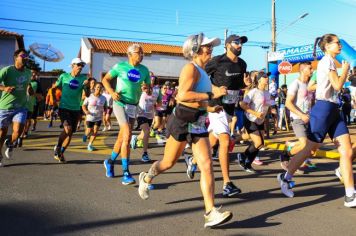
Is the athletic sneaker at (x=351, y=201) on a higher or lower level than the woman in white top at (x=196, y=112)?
lower

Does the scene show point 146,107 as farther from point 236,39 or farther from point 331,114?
point 331,114

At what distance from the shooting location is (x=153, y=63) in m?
33.3

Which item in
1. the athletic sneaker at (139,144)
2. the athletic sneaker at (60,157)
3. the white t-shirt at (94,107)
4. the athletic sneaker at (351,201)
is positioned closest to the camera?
the athletic sneaker at (351,201)

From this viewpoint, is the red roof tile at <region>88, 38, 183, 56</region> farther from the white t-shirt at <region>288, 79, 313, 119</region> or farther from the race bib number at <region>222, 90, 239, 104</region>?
the race bib number at <region>222, 90, 239, 104</region>

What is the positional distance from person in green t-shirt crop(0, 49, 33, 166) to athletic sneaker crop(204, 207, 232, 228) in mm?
4550

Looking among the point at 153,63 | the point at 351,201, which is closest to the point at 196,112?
the point at 351,201

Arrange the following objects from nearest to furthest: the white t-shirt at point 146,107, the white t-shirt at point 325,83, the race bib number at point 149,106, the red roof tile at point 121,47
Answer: the white t-shirt at point 325,83, the white t-shirt at point 146,107, the race bib number at point 149,106, the red roof tile at point 121,47

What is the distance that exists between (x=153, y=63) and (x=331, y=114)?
29305 millimetres

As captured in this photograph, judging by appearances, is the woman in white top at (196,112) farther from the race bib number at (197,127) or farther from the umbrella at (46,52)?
the umbrella at (46,52)

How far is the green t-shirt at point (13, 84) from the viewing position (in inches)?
263

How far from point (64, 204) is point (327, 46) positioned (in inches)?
146

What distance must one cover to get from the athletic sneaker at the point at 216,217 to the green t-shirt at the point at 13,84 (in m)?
4.68

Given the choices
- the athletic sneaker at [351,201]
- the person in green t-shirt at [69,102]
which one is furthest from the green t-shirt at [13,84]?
the athletic sneaker at [351,201]

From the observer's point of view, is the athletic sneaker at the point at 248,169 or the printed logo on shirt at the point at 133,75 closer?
the printed logo on shirt at the point at 133,75
